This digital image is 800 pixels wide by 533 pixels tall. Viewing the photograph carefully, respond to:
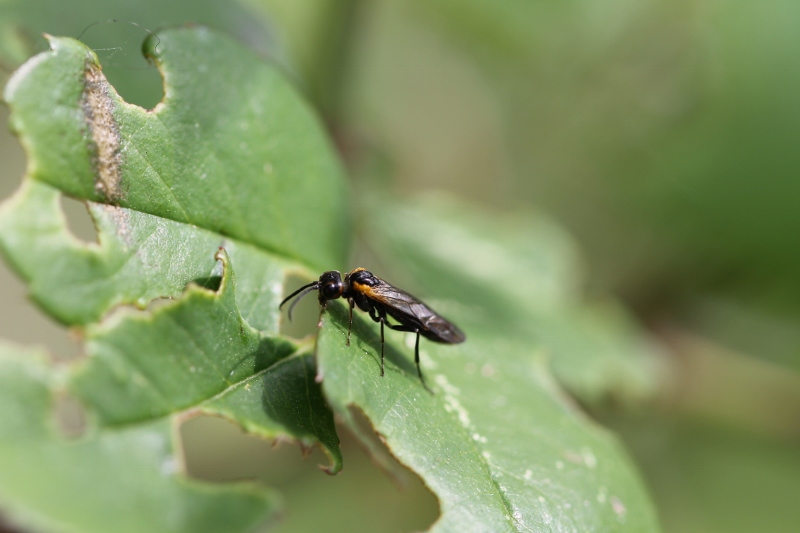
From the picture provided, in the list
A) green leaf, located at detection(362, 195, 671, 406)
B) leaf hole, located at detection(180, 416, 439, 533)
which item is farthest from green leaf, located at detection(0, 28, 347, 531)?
leaf hole, located at detection(180, 416, 439, 533)

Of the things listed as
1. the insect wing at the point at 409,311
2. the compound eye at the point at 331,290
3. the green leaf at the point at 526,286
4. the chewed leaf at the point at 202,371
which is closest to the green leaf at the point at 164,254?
the chewed leaf at the point at 202,371

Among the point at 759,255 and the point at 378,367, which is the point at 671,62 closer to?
the point at 759,255

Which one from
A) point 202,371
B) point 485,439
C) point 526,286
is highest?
point 526,286

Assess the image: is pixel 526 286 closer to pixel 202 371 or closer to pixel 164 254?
pixel 164 254

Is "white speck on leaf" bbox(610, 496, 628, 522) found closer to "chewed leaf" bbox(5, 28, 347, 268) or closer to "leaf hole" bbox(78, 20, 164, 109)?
"chewed leaf" bbox(5, 28, 347, 268)

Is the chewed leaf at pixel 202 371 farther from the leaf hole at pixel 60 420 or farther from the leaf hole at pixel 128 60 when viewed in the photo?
the leaf hole at pixel 128 60

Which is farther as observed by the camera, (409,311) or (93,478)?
(409,311)

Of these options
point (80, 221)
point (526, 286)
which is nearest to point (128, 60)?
point (80, 221)
